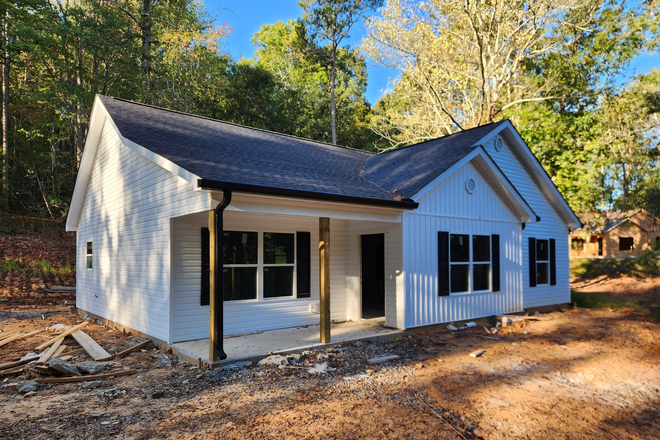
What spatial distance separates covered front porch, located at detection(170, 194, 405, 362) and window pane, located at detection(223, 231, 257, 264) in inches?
0.8

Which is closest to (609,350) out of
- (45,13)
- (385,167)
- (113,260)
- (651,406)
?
(651,406)

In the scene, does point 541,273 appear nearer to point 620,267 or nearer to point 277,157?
point 277,157

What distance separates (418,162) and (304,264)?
411cm

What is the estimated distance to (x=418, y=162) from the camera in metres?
10.8

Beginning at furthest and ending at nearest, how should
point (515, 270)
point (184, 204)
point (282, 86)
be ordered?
point (282, 86)
point (515, 270)
point (184, 204)

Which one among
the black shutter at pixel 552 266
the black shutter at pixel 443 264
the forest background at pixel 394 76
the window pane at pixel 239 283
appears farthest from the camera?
the forest background at pixel 394 76

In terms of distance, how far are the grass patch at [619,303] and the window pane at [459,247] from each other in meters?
6.63

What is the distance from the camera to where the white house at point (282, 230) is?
7176mm

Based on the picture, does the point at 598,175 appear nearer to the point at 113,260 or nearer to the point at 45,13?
the point at 113,260

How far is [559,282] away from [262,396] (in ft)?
36.9

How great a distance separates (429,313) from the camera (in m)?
8.88

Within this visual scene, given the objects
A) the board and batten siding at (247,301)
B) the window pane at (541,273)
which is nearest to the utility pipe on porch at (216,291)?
the board and batten siding at (247,301)

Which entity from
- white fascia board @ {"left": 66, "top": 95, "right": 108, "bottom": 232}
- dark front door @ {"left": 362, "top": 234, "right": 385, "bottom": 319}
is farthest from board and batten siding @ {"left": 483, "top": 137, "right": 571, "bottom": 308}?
white fascia board @ {"left": 66, "top": 95, "right": 108, "bottom": 232}

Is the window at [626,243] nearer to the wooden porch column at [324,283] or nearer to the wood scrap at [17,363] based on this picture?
the wooden porch column at [324,283]
